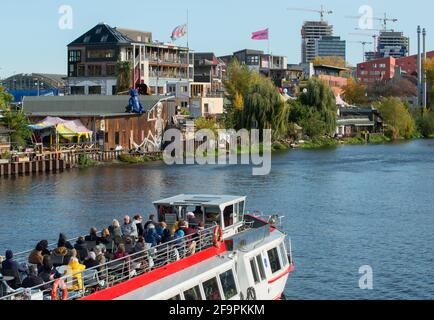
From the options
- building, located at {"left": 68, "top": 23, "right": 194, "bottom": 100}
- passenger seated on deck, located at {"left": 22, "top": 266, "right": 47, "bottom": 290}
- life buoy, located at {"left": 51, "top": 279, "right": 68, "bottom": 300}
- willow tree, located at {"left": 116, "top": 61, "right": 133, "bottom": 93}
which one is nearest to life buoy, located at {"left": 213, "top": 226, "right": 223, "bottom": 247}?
passenger seated on deck, located at {"left": 22, "top": 266, "right": 47, "bottom": 290}

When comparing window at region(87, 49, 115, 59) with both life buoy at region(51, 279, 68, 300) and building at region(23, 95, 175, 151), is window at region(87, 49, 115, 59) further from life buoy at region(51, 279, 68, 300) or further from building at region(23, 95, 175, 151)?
life buoy at region(51, 279, 68, 300)

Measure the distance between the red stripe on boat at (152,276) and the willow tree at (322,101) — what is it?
83.3 metres

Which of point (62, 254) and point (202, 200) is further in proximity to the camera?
point (202, 200)

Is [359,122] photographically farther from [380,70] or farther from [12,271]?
[12,271]

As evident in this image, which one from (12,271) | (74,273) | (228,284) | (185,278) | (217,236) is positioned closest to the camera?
(74,273)

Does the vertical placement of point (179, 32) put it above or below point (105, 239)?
above

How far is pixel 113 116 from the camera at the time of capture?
7744 cm

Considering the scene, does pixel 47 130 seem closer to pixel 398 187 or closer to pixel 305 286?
pixel 398 187

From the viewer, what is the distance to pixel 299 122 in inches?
3947

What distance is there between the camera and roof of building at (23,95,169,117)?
82.2m

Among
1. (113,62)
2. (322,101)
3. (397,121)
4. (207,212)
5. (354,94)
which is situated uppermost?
(113,62)

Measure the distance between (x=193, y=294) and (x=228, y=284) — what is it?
1.99m

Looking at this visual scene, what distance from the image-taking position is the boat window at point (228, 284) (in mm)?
19203

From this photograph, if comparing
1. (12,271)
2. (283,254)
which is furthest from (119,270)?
(283,254)
